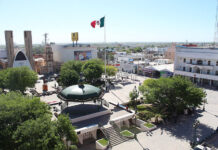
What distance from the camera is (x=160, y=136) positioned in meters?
24.0

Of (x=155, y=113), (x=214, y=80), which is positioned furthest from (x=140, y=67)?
(x=155, y=113)

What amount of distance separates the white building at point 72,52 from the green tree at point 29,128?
64.6 metres

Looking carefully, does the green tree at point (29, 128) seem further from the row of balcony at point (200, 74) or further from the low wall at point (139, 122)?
the row of balcony at point (200, 74)

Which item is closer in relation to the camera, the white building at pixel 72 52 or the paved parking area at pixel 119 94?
the paved parking area at pixel 119 94

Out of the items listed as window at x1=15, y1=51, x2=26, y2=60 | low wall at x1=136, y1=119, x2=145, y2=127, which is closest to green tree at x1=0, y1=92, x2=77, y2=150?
low wall at x1=136, y1=119, x2=145, y2=127

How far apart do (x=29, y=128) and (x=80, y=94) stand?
1199cm

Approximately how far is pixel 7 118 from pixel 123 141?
539 inches

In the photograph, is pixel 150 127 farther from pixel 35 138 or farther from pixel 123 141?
pixel 35 138

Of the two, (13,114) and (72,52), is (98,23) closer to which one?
(13,114)

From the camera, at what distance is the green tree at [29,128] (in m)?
14.9

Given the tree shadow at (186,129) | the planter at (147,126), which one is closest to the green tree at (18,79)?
the planter at (147,126)

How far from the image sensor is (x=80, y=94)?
2664cm

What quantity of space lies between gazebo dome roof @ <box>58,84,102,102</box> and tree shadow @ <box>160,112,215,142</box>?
11077mm

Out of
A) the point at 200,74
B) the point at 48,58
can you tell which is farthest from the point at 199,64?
the point at 48,58
